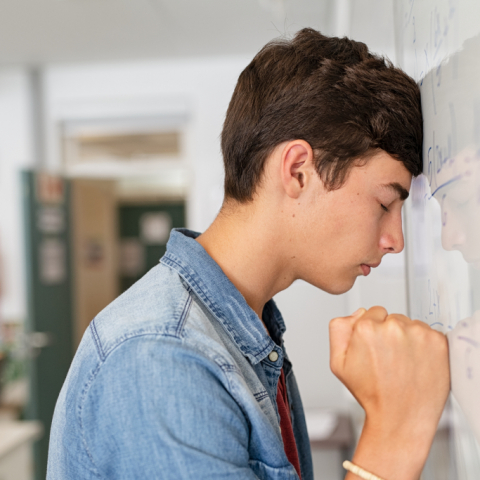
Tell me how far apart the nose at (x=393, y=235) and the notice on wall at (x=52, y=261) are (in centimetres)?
286

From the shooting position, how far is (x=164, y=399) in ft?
1.73

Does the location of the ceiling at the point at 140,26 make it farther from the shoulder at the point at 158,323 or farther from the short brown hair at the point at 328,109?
the shoulder at the point at 158,323

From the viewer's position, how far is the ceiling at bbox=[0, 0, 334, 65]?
2670mm

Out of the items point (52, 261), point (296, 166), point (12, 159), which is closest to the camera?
point (296, 166)

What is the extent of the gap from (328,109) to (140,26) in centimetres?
252

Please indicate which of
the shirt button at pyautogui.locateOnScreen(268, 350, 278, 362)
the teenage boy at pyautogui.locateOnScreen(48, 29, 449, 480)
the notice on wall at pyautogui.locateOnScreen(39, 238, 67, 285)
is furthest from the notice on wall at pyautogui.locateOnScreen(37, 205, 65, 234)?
the shirt button at pyautogui.locateOnScreen(268, 350, 278, 362)

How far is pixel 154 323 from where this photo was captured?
58 cm

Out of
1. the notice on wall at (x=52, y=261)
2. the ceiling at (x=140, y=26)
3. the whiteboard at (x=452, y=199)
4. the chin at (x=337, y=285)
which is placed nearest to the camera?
the whiteboard at (x=452, y=199)

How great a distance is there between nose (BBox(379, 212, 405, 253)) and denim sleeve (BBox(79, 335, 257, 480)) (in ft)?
1.17

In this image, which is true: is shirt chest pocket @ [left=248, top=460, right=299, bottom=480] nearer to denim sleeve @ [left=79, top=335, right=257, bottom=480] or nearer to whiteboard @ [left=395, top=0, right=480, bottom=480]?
denim sleeve @ [left=79, top=335, right=257, bottom=480]

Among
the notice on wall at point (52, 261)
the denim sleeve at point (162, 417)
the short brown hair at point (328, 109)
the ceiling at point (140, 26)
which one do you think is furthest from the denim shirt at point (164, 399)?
the notice on wall at point (52, 261)

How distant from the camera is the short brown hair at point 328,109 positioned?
0.72 meters

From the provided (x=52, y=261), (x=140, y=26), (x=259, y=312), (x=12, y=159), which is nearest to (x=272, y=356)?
(x=259, y=312)

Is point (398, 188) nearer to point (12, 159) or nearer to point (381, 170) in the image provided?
point (381, 170)
